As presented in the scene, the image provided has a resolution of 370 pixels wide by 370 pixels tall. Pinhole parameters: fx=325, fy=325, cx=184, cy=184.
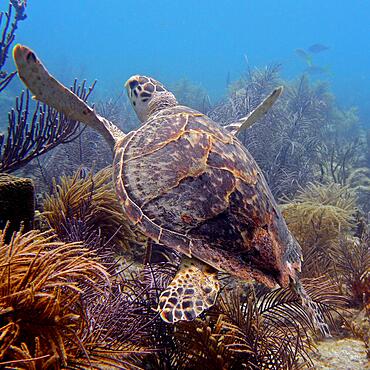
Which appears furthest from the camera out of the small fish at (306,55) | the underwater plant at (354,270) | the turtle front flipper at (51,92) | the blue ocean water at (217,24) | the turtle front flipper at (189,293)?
the blue ocean water at (217,24)

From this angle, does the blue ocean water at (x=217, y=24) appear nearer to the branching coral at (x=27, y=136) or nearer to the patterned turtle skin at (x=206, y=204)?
the branching coral at (x=27, y=136)

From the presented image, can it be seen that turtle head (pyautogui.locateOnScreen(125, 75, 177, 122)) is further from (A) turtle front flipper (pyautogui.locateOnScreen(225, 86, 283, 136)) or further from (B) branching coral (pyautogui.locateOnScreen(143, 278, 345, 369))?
(B) branching coral (pyautogui.locateOnScreen(143, 278, 345, 369))

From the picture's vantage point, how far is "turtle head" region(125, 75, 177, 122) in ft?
12.8

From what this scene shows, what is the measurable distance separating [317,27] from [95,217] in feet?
501

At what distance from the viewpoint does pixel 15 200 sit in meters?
2.34

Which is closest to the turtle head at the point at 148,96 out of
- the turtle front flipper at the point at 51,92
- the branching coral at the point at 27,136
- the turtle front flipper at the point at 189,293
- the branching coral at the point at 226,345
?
the turtle front flipper at the point at 51,92

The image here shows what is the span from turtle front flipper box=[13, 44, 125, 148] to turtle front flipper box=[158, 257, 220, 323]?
5.79 ft

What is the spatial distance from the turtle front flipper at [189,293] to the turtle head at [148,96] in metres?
2.17

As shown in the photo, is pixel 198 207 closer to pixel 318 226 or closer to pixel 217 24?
pixel 318 226

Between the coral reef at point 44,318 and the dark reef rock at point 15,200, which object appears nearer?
the coral reef at point 44,318

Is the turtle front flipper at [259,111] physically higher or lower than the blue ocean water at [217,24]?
lower

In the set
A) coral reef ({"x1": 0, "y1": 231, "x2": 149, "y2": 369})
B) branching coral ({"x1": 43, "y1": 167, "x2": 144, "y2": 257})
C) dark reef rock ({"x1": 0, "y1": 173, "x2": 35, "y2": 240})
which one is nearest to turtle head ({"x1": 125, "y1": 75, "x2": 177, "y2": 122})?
branching coral ({"x1": 43, "y1": 167, "x2": 144, "y2": 257})

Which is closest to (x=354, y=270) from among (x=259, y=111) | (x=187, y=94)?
(x=259, y=111)

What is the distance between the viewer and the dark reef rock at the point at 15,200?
229cm
